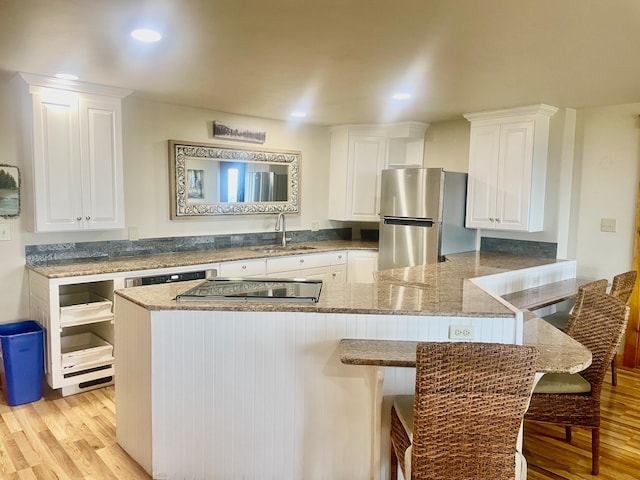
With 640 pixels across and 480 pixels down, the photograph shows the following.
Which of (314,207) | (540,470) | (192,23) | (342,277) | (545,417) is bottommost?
(540,470)

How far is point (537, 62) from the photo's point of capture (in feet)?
8.95

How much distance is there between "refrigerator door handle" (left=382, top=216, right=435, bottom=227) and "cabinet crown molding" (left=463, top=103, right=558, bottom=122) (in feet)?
3.47

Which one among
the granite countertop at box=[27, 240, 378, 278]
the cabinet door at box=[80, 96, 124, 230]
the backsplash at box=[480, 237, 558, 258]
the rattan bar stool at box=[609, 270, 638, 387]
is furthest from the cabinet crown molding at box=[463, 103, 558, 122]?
the cabinet door at box=[80, 96, 124, 230]

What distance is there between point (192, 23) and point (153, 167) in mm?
2144

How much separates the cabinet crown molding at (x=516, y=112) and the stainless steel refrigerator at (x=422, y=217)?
0.56 m

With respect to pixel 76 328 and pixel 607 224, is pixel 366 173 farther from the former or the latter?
pixel 76 328

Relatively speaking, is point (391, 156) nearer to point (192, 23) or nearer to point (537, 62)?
point (537, 62)

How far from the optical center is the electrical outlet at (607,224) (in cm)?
410

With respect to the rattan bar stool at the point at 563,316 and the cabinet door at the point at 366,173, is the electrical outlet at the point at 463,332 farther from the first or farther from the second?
the cabinet door at the point at 366,173

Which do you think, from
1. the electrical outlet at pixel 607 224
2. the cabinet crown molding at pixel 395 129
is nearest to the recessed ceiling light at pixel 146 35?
the cabinet crown molding at pixel 395 129

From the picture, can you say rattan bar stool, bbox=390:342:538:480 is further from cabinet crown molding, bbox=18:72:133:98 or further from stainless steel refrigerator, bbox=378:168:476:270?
cabinet crown molding, bbox=18:72:133:98

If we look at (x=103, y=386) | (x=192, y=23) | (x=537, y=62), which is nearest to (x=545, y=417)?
(x=537, y=62)

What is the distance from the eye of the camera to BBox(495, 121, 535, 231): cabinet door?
13.4 ft

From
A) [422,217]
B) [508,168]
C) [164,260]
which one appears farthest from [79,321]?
[508,168]
